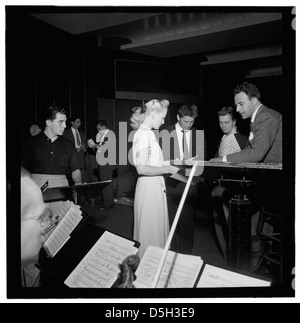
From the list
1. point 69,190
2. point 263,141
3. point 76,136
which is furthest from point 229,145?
point 76,136

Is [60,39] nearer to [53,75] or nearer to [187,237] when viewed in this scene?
[53,75]

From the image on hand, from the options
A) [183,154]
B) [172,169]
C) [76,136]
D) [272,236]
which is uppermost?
[76,136]

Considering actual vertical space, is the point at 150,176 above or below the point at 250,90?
below

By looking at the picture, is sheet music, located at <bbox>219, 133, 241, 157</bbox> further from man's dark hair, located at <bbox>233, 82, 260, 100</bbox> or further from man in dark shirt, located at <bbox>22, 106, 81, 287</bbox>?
man in dark shirt, located at <bbox>22, 106, 81, 287</bbox>

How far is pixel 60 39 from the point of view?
11.1 feet

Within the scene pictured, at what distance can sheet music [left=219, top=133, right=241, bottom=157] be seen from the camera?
235 cm

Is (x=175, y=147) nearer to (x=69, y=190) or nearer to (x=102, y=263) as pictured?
(x=69, y=190)

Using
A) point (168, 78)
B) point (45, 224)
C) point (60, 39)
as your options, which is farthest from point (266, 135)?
point (168, 78)

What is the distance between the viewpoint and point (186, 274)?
1140 millimetres

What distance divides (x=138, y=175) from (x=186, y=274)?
1.22 meters

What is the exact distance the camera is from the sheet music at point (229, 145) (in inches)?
92.4

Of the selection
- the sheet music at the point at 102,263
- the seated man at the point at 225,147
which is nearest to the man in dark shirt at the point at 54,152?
the sheet music at the point at 102,263

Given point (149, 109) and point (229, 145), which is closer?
point (149, 109)

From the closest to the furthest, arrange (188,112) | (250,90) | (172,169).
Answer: (250,90) < (172,169) < (188,112)
